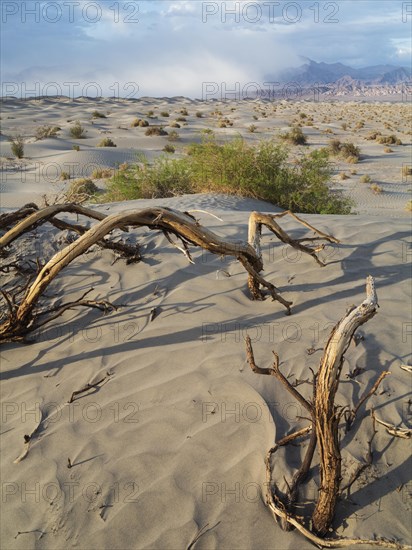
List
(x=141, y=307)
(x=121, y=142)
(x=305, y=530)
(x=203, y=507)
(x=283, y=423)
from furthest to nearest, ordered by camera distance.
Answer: (x=121, y=142) < (x=141, y=307) < (x=283, y=423) < (x=203, y=507) < (x=305, y=530)

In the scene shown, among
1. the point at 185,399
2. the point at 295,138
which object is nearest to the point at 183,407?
the point at 185,399

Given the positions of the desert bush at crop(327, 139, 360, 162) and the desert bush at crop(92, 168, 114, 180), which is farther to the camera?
the desert bush at crop(327, 139, 360, 162)

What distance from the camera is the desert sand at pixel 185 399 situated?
2162 millimetres

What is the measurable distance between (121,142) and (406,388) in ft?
64.2

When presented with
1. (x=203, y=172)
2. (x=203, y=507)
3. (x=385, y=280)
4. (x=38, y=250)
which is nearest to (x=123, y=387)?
(x=203, y=507)

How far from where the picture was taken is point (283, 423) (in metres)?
2.59

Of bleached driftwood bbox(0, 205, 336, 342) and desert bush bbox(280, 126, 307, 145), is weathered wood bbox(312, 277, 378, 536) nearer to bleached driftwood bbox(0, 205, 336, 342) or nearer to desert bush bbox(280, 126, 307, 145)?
bleached driftwood bbox(0, 205, 336, 342)

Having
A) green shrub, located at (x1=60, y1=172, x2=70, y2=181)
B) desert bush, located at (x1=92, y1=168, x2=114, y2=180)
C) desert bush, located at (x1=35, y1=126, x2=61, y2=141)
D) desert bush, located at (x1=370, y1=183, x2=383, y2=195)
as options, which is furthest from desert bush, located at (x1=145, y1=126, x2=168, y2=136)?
desert bush, located at (x1=370, y1=183, x2=383, y2=195)

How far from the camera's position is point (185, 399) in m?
2.83

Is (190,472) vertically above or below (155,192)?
below

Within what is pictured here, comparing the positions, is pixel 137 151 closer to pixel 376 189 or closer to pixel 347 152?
pixel 347 152

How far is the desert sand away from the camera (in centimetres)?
216

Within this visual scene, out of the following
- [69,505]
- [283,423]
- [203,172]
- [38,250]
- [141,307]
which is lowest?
[69,505]

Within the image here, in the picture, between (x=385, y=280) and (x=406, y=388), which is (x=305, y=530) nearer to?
(x=406, y=388)
